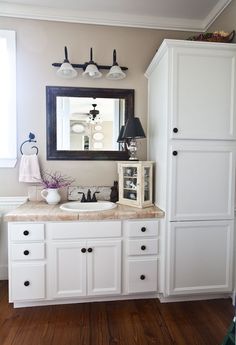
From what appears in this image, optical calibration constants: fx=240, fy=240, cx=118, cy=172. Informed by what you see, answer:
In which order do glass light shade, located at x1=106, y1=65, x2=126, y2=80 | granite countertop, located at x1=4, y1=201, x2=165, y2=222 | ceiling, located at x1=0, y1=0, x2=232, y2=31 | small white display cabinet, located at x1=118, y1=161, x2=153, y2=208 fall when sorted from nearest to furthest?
granite countertop, located at x1=4, y1=201, x2=165, y2=222
small white display cabinet, located at x1=118, y1=161, x2=153, y2=208
ceiling, located at x1=0, y1=0, x2=232, y2=31
glass light shade, located at x1=106, y1=65, x2=126, y2=80

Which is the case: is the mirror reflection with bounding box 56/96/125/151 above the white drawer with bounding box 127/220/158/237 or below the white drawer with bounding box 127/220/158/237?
above

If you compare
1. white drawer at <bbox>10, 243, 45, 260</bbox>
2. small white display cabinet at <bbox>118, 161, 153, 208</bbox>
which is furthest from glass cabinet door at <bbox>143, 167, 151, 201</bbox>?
white drawer at <bbox>10, 243, 45, 260</bbox>

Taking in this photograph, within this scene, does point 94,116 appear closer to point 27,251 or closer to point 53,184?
point 53,184

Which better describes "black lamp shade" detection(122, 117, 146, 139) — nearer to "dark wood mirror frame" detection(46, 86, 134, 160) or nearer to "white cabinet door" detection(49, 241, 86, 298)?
"dark wood mirror frame" detection(46, 86, 134, 160)

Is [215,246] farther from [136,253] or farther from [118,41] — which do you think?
[118,41]

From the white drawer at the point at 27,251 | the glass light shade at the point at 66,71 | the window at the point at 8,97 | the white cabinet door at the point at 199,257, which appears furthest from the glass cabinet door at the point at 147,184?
the window at the point at 8,97

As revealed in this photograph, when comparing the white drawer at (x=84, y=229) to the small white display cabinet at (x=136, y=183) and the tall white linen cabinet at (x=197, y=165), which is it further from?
the tall white linen cabinet at (x=197, y=165)

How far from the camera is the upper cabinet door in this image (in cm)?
189

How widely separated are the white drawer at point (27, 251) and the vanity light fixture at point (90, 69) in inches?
62.5

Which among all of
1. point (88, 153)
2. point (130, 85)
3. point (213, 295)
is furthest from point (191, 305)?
point (130, 85)

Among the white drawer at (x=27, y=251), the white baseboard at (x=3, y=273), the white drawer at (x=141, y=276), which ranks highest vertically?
the white drawer at (x=27, y=251)

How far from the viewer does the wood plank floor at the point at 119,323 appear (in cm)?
163

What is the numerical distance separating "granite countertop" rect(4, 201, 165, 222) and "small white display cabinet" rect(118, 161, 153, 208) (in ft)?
0.34

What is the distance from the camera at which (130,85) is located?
8.15ft
